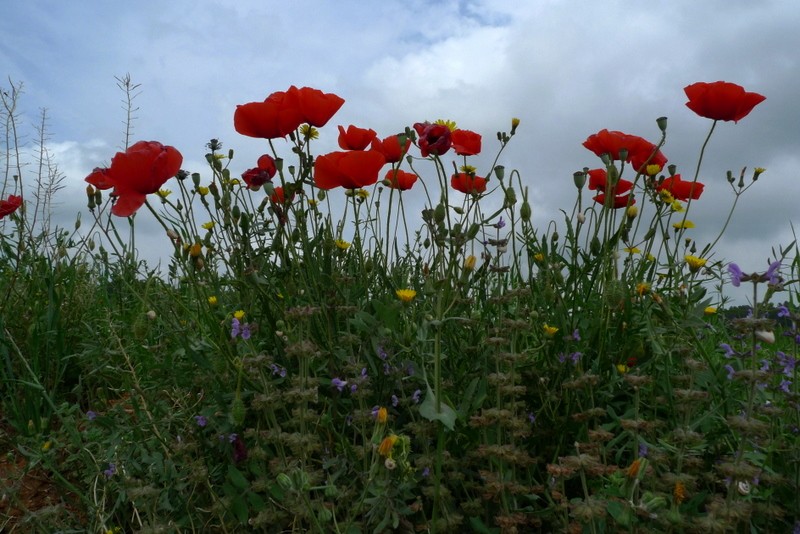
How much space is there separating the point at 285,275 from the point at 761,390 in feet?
5.03

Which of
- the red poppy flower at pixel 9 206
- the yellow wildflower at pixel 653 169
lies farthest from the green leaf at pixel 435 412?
the red poppy flower at pixel 9 206

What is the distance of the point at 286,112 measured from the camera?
86.0 inches

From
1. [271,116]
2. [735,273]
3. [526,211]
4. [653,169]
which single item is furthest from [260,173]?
[735,273]

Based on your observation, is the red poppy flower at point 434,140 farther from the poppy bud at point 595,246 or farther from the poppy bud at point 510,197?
the poppy bud at point 595,246

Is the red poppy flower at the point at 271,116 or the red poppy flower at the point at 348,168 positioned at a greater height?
the red poppy flower at the point at 271,116

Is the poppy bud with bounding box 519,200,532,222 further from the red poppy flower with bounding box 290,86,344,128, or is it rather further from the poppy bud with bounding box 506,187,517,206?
the red poppy flower with bounding box 290,86,344,128

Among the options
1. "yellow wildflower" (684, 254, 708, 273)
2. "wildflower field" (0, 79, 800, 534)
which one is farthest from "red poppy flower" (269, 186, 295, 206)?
"yellow wildflower" (684, 254, 708, 273)

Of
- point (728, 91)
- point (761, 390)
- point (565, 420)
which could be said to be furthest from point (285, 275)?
point (728, 91)

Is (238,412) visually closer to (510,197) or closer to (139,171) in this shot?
(139,171)

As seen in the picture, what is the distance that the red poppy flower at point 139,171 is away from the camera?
6.88 feet

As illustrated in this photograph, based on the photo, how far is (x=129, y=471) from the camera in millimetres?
2207

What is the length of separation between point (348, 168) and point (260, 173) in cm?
45

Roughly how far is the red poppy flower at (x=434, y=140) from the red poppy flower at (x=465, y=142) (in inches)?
14.3

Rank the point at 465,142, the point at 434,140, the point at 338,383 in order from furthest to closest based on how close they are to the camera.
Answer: the point at 465,142, the point at 434,140, the point at 338,383
